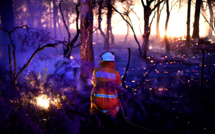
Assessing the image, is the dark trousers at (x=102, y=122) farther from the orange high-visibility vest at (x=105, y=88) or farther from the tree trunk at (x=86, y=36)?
the tree trunk at (x=86, y=36)

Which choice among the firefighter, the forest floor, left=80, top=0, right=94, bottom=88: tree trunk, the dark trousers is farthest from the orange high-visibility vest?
left=80, top=0, right=94, bottom=88: tree trunk

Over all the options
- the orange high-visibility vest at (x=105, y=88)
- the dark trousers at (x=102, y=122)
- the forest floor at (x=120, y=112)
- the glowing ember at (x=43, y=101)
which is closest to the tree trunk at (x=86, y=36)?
the forest floor at (x=120, y=112)

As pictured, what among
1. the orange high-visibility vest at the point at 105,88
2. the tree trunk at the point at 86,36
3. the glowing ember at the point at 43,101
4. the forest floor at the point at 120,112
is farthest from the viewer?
the tree trunk at the point at 86,36

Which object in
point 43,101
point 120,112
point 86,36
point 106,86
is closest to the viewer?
point 106,86

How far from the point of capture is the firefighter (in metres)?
3.85

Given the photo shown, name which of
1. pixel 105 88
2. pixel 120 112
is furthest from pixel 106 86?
pixel 120 112

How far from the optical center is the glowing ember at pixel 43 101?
4.75 meters

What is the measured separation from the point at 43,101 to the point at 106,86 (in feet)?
6.55

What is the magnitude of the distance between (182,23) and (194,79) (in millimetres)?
58379

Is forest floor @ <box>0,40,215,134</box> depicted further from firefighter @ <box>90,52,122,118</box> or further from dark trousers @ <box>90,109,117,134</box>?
firefighter @ <box>90,52,122,118</box>

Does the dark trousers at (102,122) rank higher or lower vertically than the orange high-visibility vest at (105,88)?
lower

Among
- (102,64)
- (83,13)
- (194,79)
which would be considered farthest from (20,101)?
(194,79)

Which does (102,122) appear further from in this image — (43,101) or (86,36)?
(86,36)

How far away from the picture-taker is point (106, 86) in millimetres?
3854
